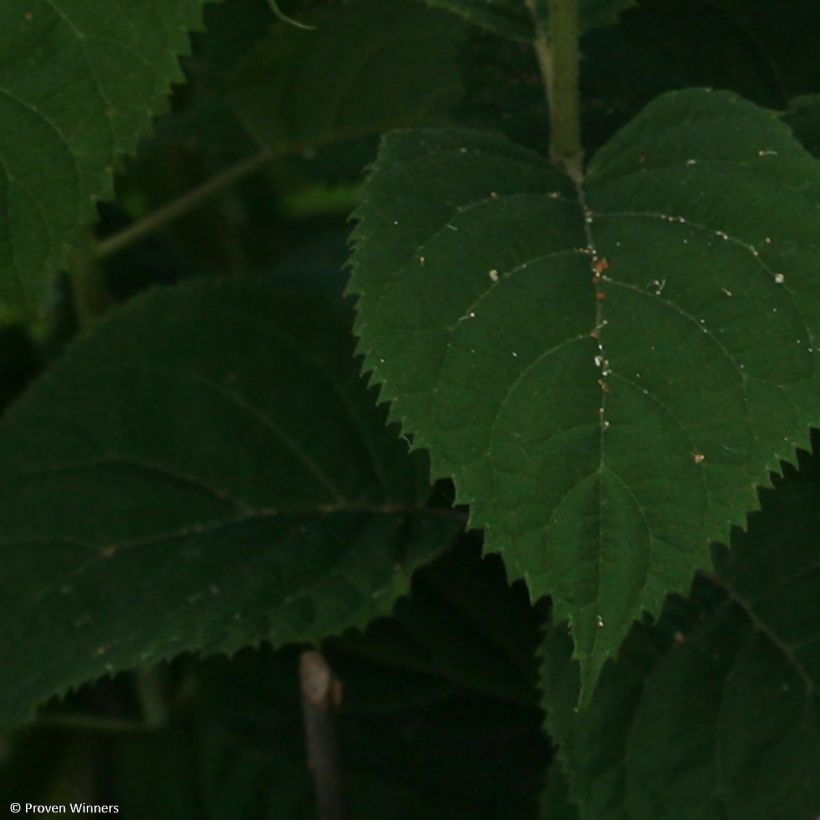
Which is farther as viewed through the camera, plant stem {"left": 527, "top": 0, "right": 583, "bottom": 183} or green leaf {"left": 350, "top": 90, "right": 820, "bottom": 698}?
plant stem {"left": 527, "top": 0, "right": 583, "bottom": 183}

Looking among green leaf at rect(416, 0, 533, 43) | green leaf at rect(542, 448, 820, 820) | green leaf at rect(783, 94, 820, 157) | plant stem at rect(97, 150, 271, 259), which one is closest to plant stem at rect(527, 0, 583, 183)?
green leaf at rect(416, 0, 533, 43)

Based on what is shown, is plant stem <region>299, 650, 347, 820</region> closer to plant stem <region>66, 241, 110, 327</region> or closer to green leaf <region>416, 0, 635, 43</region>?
green leaf <region>416, 0, 635, 43</region>

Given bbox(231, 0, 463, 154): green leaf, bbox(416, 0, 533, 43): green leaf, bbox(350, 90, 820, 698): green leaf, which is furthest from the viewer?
bbox(231, 0, 463, 154): green leaf

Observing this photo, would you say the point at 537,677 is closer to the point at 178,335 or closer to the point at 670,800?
the point at 670,800

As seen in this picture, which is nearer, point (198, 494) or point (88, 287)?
point (198, 494)

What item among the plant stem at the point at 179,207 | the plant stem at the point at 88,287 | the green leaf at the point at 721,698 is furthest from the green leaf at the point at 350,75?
the green leaf at the point at 721,698

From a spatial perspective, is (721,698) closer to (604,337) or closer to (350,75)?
(604,337)

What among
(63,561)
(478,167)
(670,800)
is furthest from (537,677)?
(478,167)

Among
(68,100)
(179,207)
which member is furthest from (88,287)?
(68,100)
